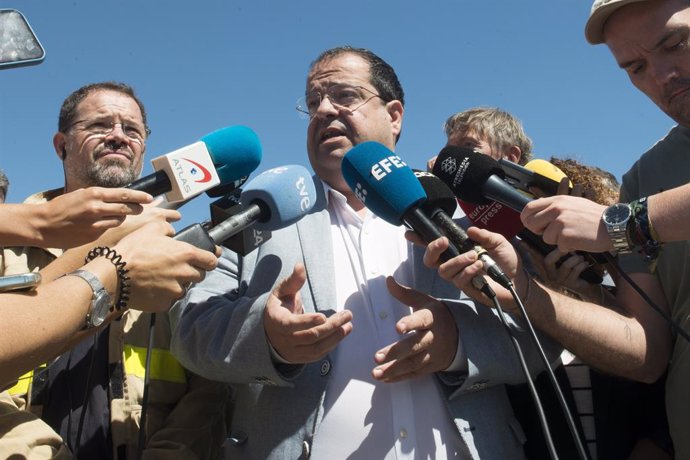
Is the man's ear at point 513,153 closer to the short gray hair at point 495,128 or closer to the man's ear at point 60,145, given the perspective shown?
the short gray hair at point 495,128

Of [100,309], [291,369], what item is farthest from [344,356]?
[100,309]

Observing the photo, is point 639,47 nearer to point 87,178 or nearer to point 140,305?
point 140,305

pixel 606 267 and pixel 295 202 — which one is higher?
pixel 295 202

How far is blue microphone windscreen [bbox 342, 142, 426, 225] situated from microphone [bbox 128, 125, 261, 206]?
383 millimetres

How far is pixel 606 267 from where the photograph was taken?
2.71 m

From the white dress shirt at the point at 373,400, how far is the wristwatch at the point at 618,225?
0.80 metres

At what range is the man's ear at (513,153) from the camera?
4629 millimetres

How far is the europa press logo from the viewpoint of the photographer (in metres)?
2.21

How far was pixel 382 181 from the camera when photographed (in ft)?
7.46

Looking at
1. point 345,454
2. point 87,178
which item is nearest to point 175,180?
point 345,454

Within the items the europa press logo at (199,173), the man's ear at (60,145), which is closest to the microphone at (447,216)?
the europa press logo at (199,173)

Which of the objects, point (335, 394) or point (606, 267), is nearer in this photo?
point (335, 394)

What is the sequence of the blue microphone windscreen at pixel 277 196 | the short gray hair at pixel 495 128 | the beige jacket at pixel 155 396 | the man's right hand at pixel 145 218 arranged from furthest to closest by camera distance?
1. the short gray hair at pixel 495 128
2. the beige jacket at pixel 155 396
3. the blue microphone windscreen at pixel 277 196
4. the man's right hand at pixel 145 218

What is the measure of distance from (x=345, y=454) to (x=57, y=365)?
1.36 meters
